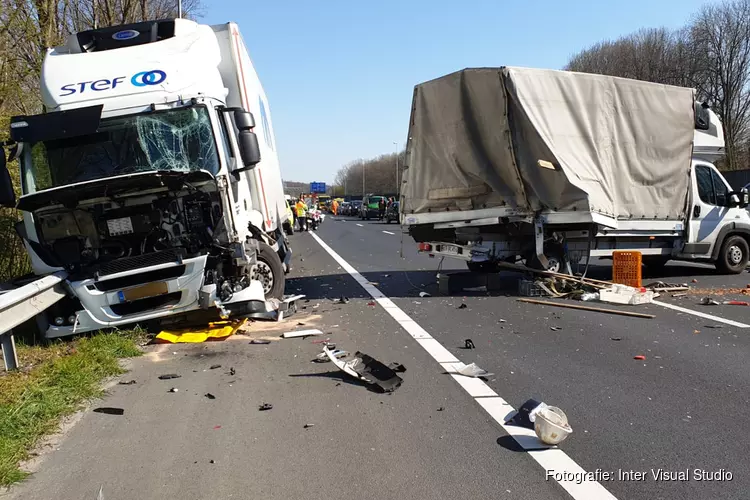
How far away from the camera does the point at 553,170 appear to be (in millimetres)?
9703

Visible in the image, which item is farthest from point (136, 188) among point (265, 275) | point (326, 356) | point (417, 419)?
point (417, 419)

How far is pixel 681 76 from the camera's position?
1887 inches

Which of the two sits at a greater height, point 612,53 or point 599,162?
point 612,53

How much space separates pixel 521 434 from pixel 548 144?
20.9ft

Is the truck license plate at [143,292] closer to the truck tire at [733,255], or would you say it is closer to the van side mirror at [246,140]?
the van side mirror at [246,140]

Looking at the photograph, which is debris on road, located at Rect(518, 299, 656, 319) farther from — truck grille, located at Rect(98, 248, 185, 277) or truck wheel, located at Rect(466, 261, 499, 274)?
truck grille, located at Rect(98, 248, 185, 277)

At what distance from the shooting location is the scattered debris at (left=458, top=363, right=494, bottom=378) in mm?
5734

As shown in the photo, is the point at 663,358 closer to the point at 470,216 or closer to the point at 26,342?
the point at 470,216

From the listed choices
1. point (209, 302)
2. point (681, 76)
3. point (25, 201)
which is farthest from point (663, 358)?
point (681, 76)

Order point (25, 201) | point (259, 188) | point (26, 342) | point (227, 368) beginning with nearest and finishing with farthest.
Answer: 1. point (227, 368)
2. point (25, 201)
3. point (26, 342)
4. point (259, 188)

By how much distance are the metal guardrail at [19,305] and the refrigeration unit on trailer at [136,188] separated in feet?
Answer: 1.31

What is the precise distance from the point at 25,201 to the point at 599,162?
853cm

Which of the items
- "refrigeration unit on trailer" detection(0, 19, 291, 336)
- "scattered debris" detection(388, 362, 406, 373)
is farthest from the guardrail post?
"scattered debris" detection(388, 362, 406, 373)

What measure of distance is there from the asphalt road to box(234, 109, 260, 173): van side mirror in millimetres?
2201
